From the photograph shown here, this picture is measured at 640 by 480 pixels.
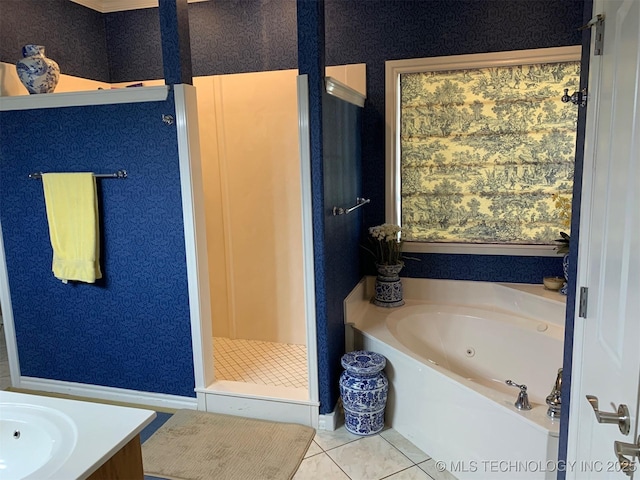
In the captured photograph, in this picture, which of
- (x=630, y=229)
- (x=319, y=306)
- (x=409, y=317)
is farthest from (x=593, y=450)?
(x=409, y=317)

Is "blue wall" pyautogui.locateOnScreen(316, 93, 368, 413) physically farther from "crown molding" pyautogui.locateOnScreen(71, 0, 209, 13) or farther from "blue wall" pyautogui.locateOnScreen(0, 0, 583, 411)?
"crown molding" pyautogui.locateOnScreen(71, 0, 209, 13)

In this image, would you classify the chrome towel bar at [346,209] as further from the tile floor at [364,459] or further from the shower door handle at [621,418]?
the shower door handle at [621,418]

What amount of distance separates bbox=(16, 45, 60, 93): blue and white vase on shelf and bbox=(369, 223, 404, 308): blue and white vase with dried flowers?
2.04 metres

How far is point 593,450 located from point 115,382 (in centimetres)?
260

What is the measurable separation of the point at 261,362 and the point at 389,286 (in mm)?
996

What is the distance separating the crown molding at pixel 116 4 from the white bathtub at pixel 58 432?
308 cm

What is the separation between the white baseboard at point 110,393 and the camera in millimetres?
2963

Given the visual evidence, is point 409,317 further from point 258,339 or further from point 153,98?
point 153,98

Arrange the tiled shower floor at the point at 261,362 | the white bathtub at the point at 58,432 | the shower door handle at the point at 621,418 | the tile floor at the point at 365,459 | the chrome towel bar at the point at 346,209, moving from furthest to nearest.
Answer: the tiled shower floor at the point at 261,362 < the chrome towel bar at the point at 346,209 < the tile floor at the point at 365,459 < the white bathtub at the point at 58,432 < the shower door handle at the point at 621,418

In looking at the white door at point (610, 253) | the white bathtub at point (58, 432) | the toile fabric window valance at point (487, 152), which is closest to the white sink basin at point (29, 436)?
the white bathtub at point (58, 432)

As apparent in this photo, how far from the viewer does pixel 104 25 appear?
3.76 meters

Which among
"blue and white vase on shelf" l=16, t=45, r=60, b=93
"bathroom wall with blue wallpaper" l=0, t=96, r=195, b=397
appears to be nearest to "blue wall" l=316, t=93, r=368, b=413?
"bathroom wall with blue wallpaper" l=0, t=96, r=195, b=397

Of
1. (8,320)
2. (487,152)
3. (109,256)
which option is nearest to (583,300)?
(487,152)

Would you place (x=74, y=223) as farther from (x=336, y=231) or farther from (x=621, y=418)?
(x=621, y=418)
